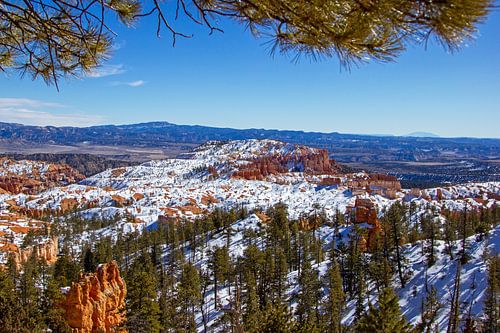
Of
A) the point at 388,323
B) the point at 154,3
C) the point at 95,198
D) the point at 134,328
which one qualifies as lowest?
the point at 95,198

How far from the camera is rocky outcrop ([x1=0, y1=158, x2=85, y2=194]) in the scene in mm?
140950

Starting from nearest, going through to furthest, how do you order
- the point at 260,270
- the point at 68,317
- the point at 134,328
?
the point at 134,328, the point at 68,317, the point at 260,270

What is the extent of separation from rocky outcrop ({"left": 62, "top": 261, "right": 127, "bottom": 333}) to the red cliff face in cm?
11470

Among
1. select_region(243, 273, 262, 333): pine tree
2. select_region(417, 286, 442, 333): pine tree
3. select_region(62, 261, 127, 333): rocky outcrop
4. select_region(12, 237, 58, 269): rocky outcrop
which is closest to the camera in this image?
select_region(417, 286, 442, 333): pine tree

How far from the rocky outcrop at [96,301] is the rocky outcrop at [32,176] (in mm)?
127494

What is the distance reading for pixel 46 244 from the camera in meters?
A: 54.3

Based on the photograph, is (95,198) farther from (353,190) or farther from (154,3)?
(154,3)

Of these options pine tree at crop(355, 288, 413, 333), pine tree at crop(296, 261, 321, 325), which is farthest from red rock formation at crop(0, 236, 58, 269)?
pine tree at crop(355, 288, 413, 333)

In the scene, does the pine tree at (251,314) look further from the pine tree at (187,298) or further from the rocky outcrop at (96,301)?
the rocky outcrop at (96,301)

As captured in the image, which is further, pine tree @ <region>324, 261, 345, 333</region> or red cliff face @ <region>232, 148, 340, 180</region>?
red cliff face @ <region>232, 148, 340, 180</region>

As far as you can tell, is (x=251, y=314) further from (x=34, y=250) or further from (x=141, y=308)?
(x=34, y=250)

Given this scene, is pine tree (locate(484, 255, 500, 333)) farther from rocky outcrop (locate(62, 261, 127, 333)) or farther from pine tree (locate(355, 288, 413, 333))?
rocky outcrop (locate(62, 261, 127, 333))

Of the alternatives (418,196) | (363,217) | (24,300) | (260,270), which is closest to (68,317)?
(24,300)

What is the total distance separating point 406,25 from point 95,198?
116 metres
